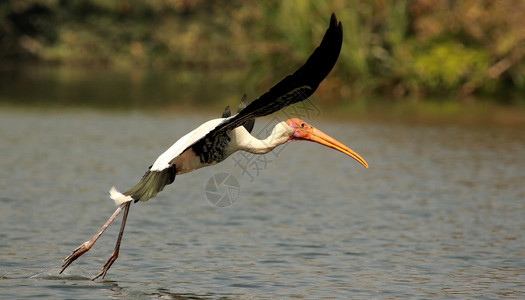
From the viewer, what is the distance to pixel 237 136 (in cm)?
966

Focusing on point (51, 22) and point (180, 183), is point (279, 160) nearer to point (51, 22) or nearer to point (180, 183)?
point (180, 183)

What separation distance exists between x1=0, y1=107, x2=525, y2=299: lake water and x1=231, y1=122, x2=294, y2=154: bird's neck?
1289 mm

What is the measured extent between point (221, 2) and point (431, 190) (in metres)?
42.2

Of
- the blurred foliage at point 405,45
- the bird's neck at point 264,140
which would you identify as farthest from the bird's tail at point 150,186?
the blurred foliage at point 405,45

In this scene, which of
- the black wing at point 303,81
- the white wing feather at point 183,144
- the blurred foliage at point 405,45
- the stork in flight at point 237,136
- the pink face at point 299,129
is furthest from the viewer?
the blurred foliage at point 405,45

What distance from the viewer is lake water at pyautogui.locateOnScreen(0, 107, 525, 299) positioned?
10188mm

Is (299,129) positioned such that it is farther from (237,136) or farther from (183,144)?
(183,144)

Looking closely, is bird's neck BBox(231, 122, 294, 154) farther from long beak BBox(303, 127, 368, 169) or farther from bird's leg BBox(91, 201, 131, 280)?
bird's leg BBox(91, 201, 131, 280)

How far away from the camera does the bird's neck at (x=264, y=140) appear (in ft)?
31.8

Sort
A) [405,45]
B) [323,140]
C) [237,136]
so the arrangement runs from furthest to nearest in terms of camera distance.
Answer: [405,45] < [323,140] < [237,136]

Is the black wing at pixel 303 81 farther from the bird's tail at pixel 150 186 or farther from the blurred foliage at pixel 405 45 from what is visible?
the blurred foliage at pixel 405 45

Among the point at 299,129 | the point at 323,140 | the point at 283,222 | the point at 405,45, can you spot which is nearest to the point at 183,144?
the point at 299,129

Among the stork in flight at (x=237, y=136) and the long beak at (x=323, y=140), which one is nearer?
the stork in flight at (x=237, y=136)

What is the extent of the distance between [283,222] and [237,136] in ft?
14.3
